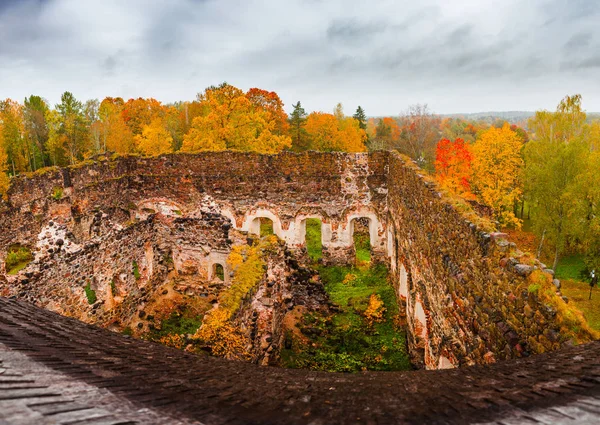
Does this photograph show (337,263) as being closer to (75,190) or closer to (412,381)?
(75,190)

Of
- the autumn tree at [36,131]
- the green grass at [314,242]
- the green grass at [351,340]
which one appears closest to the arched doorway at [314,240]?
the green grass at [314,242]

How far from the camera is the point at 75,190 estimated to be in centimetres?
2095

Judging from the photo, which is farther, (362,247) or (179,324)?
(362,247)

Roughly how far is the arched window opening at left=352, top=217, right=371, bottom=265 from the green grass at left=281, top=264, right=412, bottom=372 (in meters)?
5.04

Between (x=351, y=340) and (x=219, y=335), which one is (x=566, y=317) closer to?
(x=219, y=335)

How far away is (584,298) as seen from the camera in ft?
65.8

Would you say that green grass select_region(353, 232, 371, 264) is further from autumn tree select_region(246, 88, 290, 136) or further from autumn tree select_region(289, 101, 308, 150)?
autumn tree select_region(246, 88, 290, 136)

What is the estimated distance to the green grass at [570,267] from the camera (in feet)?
78.3

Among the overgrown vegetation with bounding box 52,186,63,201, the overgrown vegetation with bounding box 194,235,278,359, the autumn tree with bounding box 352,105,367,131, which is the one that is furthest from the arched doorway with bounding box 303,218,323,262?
the autumn tree with bounding box 352,105,367,131

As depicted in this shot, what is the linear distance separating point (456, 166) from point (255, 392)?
28.9 metres

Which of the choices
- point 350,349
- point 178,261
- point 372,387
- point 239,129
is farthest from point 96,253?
point 239,129

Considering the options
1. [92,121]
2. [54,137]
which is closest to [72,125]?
[54,137]

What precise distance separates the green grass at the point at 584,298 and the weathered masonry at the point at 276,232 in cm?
901

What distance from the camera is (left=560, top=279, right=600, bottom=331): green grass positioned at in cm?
1761
